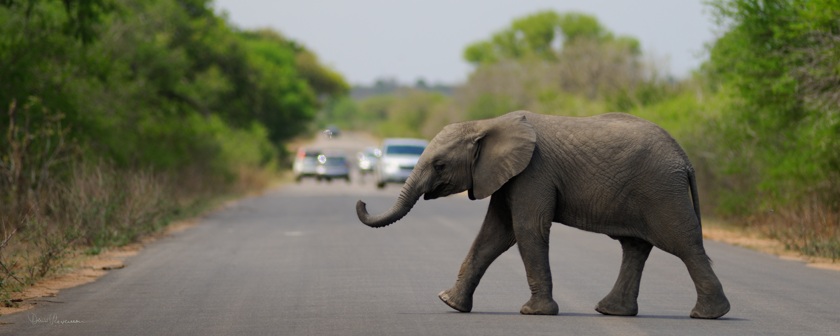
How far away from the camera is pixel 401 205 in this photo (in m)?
11.3

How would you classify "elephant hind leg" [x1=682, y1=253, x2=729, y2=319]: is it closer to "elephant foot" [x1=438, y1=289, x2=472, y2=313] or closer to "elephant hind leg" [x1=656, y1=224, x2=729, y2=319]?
"elephant hind leg" [x1=656, y1=224, x2=729, y2=319]

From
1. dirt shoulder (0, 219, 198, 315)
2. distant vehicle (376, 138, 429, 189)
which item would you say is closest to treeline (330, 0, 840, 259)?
dirt shoulder (0, 219, 198, 315)

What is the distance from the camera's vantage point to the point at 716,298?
11.1 meters

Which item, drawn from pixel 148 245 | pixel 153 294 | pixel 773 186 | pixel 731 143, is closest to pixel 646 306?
pixel 153 294

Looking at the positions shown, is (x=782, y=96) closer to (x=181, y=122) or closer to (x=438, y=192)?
(x=438, y=192)

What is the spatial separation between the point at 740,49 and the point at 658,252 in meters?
5.88

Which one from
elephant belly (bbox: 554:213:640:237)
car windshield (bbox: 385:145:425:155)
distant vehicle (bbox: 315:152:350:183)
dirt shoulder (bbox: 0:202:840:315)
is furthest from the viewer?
distant vehicle (bbox: 315:152:350:183)

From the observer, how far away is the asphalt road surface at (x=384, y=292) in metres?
10.7

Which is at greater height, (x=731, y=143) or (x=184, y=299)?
(x=731, y=143)

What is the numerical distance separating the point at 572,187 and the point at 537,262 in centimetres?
68

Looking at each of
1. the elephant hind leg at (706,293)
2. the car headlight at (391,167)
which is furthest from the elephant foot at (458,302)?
the car headlight at (391,167)

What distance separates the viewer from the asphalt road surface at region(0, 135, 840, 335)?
10664mm

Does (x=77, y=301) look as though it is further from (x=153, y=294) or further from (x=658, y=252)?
(x=658, y=252)

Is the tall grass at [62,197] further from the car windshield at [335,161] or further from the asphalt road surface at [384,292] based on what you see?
the car windshield at [335,161]
